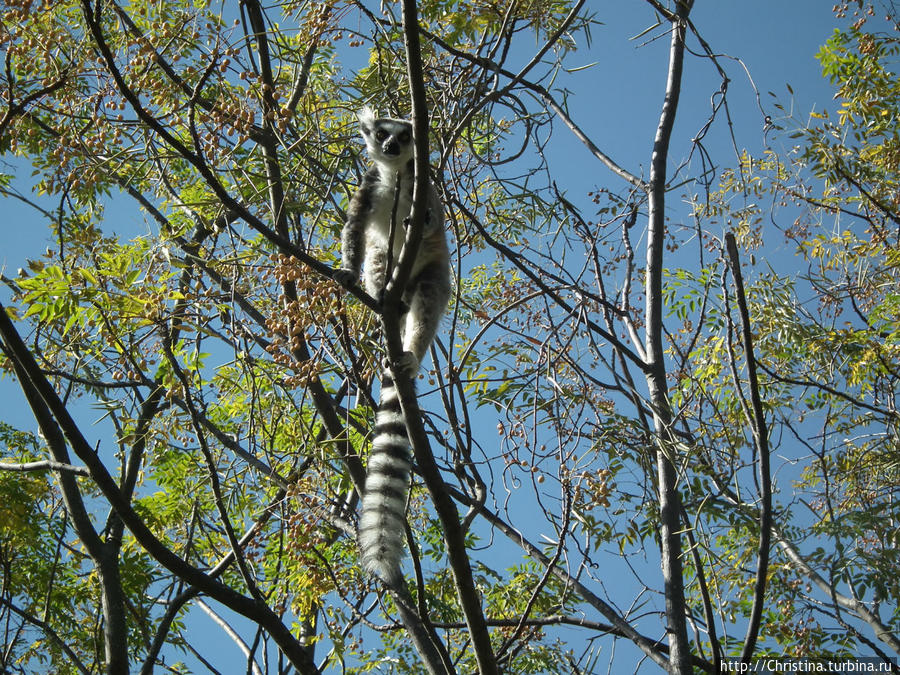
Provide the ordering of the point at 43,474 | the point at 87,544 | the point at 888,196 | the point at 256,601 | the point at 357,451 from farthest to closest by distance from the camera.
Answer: the point at 888,196, the point at 43,474, the point at 357,451, the point at 87,544, the point at 256,601

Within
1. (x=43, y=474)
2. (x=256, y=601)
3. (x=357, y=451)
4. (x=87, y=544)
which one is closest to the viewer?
(x=256, y=601)

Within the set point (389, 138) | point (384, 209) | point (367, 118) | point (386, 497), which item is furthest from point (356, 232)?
point (386, 497)

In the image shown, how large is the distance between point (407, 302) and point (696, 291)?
2.09 meters

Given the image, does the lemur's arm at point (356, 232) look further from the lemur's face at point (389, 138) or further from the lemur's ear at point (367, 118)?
the lemur's ear at point (367, 118)

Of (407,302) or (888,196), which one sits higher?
(888,196)

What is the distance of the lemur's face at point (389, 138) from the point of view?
19.4 feet

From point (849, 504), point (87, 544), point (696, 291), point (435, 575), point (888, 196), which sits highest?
point (888, 196)

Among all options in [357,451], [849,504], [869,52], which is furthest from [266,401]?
[869,52]

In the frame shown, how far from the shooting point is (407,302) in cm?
591

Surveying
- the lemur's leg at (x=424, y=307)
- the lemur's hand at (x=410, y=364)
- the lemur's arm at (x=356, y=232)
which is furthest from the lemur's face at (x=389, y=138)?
the lemur's hand at (x=410, y=364)

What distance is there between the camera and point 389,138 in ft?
19.3

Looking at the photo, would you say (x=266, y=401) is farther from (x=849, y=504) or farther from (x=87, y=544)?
(x=849, y=504)

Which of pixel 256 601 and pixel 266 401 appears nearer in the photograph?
pixel 256 601

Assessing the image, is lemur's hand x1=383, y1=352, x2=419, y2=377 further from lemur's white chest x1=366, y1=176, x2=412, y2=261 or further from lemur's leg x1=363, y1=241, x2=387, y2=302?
lemur's white chest x1=366, y1=176, x2=412, y2=261
